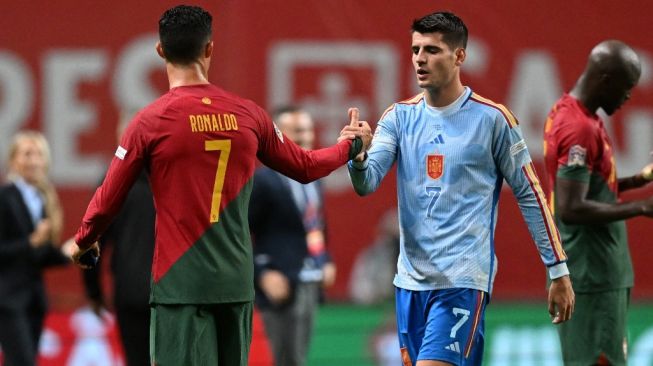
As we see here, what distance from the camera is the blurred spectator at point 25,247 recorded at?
31.4 feet

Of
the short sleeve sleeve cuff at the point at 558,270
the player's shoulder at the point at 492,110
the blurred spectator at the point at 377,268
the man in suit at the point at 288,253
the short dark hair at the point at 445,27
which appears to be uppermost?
the short dark hair at the point at 445,27

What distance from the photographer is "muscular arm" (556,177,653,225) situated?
7207 mm

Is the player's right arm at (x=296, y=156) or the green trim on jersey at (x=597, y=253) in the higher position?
the player's right arm at (x=296, y=156)

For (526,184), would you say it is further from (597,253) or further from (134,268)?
(134,268)

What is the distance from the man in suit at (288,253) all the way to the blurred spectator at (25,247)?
1481 mm

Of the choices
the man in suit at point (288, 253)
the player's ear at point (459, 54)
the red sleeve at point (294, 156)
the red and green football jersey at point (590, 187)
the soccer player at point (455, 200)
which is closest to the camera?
the red sleeve at point (294, 156)

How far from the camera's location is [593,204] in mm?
7238

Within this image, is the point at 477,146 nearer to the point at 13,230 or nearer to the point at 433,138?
the point at 433,138

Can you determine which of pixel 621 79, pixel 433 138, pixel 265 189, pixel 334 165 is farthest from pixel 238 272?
pixel 265 189

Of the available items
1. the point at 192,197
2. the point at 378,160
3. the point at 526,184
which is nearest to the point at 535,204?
the point at 526,184

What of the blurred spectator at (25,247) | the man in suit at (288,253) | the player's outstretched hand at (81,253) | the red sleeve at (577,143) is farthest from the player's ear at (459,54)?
the blurred spectator at (25,247)

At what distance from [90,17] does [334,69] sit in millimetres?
2372

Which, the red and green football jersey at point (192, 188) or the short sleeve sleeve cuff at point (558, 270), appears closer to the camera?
the red and green football jersey at point (192, 188)

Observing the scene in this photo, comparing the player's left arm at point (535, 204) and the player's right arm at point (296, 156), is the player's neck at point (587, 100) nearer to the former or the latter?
the player's left arm at point (535, 204)
